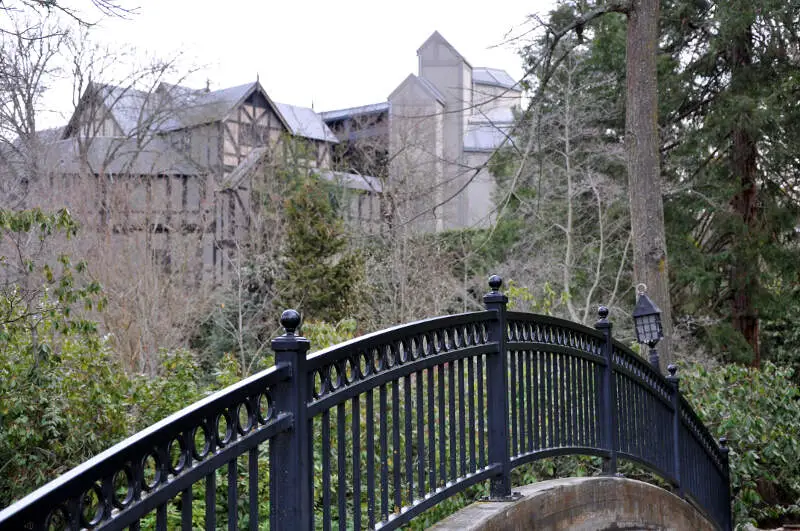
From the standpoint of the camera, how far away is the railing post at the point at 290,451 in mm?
3109

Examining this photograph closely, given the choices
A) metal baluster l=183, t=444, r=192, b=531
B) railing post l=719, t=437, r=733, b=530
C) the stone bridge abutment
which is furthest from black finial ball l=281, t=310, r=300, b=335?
railing post l=719, t=437, r=733, b=530

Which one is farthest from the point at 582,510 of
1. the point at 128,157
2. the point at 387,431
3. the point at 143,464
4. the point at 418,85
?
the point at 418,85

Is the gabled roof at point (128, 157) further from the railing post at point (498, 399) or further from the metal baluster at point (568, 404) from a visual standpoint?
the railing post at point (498, 399)

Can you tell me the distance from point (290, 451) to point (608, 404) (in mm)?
4013

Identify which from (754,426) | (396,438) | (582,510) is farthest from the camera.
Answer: (754,426)

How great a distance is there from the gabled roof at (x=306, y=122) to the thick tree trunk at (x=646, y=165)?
28.6 meters

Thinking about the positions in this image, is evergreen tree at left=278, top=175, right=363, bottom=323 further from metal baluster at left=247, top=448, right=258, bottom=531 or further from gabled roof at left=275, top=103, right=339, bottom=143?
metal baluster at left=247, top=448, right=258, bottom=531

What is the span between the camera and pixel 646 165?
11422 millimetres

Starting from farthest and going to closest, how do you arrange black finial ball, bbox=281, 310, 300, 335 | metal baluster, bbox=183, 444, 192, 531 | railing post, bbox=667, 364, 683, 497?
railing post, bbox=667, 364, 683, 497, black finial ball, bbox=281, 310, 300, 335, metal baluster, bbox=183, 444, 192, 531

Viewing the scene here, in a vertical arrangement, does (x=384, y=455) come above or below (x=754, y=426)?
above

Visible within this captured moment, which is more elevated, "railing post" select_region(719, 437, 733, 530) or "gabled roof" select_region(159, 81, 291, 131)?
"gabled roof" select_region(159, 81, 291, 131)

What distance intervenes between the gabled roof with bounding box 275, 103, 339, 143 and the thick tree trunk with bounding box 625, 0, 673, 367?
28588 millimetres

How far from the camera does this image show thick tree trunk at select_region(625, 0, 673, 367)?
11336 mm

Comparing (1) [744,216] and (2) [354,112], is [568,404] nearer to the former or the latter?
(1) [744,216]
